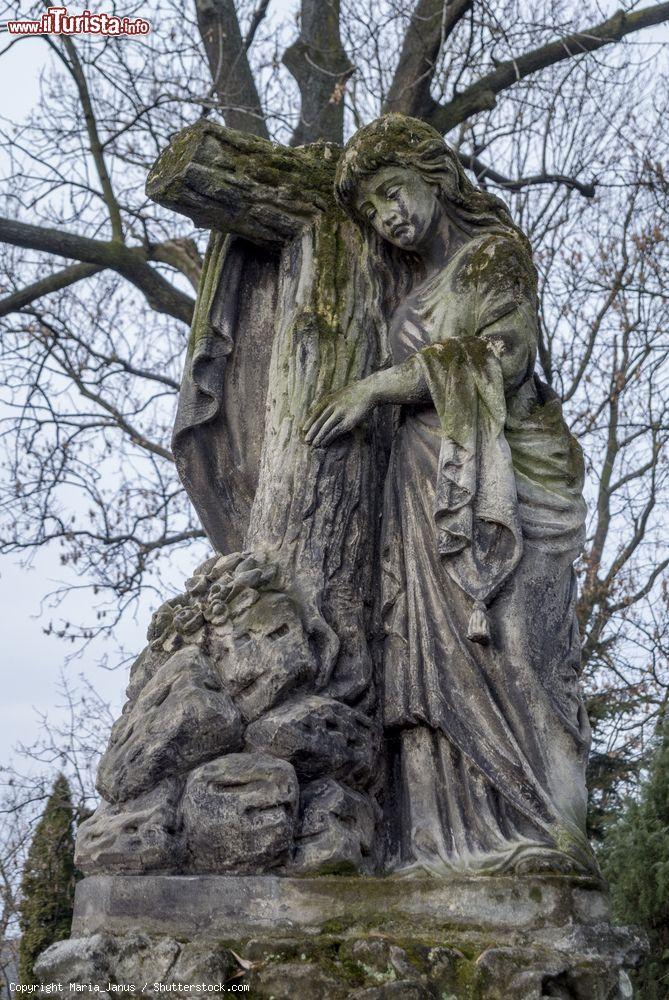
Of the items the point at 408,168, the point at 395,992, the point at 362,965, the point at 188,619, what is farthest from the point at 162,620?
the point at 408,168

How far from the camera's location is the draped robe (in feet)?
13.6

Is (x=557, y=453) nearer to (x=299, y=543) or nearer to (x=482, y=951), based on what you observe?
(x=299, y=543)

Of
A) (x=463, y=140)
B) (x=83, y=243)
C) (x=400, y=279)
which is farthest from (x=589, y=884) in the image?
(x=463, y=140)

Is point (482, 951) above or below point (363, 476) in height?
below

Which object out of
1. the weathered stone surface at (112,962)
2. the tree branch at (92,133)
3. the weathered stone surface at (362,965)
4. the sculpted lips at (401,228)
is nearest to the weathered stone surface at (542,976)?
the weathered stone surface at (362,965)

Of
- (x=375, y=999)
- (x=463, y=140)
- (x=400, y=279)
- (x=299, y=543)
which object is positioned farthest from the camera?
(x=463, y=140)

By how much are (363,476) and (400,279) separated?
94cm

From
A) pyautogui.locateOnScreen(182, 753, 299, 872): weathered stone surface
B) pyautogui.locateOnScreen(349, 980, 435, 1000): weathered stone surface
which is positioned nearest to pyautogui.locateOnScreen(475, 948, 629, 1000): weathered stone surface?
pyautogui.locateOnScreen(349, 980, 435, 1000): weathered stone surface

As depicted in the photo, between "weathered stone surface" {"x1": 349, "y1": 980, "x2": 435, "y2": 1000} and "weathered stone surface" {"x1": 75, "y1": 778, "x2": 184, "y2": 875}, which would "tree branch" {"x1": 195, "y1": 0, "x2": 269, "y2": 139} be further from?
"weathered stone surface" {"x1": 349, "y1": 980, "x2": 435, "y2": 1000}

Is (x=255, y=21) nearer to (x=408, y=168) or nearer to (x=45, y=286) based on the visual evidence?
(x=45, y=286)

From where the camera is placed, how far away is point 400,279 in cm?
517

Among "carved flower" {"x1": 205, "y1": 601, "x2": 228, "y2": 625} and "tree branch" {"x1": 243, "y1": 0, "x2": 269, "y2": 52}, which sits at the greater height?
"tree branch" {"x1": 243, "y1": 0, "x2": 269, "y2": 52}

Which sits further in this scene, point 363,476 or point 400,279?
point 400,279

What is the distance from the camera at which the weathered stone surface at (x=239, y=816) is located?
3.86 metres
